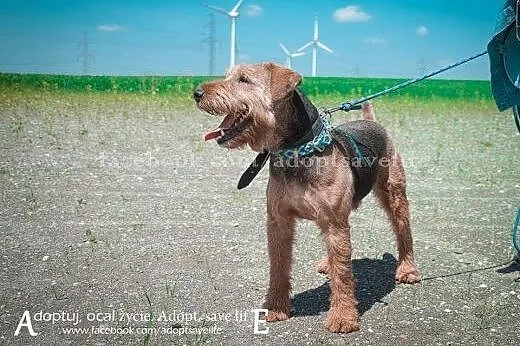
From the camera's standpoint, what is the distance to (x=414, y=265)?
5.73 m

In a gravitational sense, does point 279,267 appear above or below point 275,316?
above

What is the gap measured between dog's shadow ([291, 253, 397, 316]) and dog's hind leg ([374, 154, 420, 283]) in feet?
0.68

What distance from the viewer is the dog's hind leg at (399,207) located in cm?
551

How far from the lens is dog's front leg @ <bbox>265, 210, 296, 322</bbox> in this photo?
15.2 feet

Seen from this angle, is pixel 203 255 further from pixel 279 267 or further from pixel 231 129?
pixel 231 129

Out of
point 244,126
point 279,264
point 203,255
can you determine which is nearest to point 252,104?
point 244,126

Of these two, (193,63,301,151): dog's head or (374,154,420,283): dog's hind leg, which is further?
(374,154,420,283): dog's hind leg

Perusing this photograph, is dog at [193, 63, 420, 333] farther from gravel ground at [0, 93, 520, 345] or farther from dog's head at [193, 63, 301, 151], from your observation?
gravel ground at [0, 93, 520, 345]

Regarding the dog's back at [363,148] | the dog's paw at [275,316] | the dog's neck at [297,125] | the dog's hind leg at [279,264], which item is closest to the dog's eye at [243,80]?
the dog's neck at [297,125]

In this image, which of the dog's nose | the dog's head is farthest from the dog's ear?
the dog's nose

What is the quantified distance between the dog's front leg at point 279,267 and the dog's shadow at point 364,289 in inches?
8.7

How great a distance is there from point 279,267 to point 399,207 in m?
1.60

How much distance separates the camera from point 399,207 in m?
5.57

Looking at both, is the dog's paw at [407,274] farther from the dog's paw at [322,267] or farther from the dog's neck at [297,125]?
the dog's neck at [297,125]
